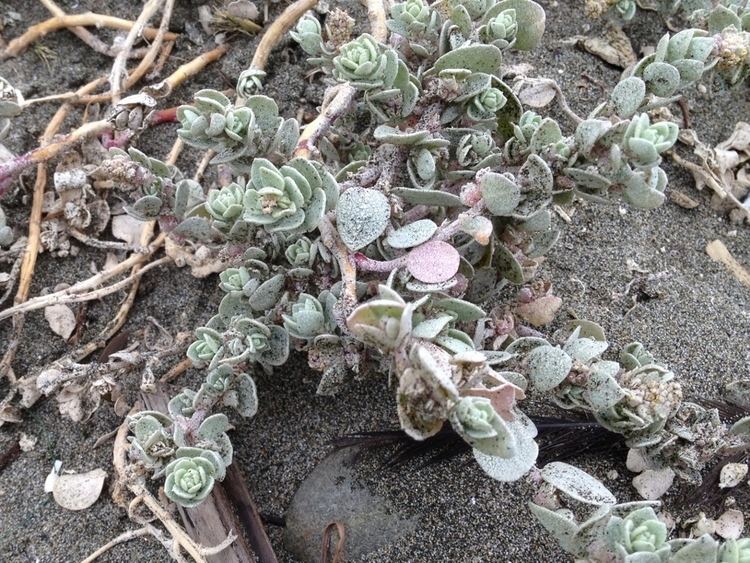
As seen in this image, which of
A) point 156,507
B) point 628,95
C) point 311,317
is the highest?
point 628,95

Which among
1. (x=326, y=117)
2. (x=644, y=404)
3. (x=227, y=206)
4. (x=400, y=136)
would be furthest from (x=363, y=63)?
(x=644, y=404)

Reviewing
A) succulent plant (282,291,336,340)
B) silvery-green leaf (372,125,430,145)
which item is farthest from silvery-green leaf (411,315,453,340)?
silvery-green leaf (372,125,430,145)

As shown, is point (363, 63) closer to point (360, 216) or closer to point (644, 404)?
point (360, 216)

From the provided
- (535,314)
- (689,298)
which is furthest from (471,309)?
(689,298)

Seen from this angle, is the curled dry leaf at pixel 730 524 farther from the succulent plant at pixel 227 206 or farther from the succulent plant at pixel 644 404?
the succulent plant at pixel 227 206

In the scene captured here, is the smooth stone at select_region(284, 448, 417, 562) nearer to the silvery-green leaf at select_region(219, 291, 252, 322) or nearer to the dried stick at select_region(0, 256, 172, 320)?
the silvery-green leaf at select_region(219, 291, 252, 322)

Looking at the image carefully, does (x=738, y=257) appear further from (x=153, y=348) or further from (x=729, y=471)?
(x=153, y=348)
